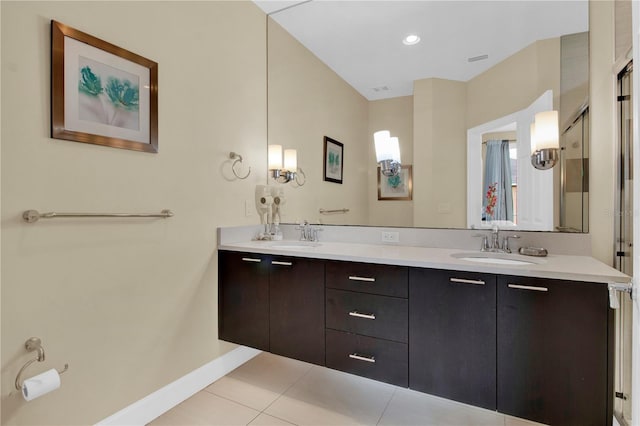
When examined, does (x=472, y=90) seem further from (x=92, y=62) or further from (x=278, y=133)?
(x=92, y=62)

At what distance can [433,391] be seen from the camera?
1.54 meters

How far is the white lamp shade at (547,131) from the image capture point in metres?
1.79

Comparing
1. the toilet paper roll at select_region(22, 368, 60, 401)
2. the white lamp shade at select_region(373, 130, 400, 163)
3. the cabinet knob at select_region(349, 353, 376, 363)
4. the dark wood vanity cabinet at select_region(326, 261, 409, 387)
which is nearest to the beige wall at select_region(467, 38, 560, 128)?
the white lamp shade at select_region(373, 130, 400, 163)

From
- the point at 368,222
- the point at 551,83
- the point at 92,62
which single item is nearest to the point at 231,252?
the point at 368,222

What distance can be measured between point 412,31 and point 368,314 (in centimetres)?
188

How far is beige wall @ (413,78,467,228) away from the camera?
2062 mm

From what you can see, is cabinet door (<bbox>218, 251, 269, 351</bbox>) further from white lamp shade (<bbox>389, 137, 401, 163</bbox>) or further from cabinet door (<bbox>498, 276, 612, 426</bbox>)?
cabinet door (<bbox>498, 276, 612, 426</bbox>)

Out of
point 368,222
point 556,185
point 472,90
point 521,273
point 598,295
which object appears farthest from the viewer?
point 368,222

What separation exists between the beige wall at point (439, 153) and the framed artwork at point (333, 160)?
583mm

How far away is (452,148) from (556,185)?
0.61m

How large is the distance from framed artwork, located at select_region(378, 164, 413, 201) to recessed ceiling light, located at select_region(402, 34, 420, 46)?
0.84m

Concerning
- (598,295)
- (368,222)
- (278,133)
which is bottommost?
(598,295)

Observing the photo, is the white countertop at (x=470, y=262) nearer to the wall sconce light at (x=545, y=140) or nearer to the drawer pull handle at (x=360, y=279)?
the drawer pull handle at (x=360, y=279)

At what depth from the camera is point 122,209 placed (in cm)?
161
